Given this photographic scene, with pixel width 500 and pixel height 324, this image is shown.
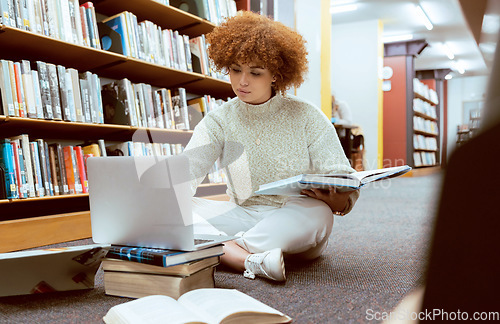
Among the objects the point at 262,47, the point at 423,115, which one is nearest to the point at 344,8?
the point at 423,115

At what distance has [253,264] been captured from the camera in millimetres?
1142

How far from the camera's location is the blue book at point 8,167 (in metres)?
1.64

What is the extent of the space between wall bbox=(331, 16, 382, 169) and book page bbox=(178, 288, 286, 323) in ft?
20.0

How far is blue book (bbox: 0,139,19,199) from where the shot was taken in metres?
1.64

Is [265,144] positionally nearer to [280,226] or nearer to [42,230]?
[280,226]

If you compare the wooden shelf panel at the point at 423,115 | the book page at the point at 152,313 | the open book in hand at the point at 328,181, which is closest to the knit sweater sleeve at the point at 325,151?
the open book in hand at the point at 328,181

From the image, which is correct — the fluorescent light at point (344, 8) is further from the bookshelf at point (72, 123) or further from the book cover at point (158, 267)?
the book cover at point (158, 267)

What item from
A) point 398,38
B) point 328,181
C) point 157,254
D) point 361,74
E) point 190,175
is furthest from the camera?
point 398,38

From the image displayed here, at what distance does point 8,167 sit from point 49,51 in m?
0.62

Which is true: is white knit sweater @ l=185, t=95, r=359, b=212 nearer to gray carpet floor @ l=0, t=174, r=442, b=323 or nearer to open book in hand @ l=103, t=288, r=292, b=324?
gray carpet floor @ l=0, t=174, r=442, b=323

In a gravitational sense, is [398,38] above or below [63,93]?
above

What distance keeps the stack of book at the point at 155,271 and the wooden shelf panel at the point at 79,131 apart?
101 centimetres

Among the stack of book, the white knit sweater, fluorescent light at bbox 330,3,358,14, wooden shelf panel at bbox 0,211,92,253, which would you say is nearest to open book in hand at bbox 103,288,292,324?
the stack of book

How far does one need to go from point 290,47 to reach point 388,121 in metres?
6.99
